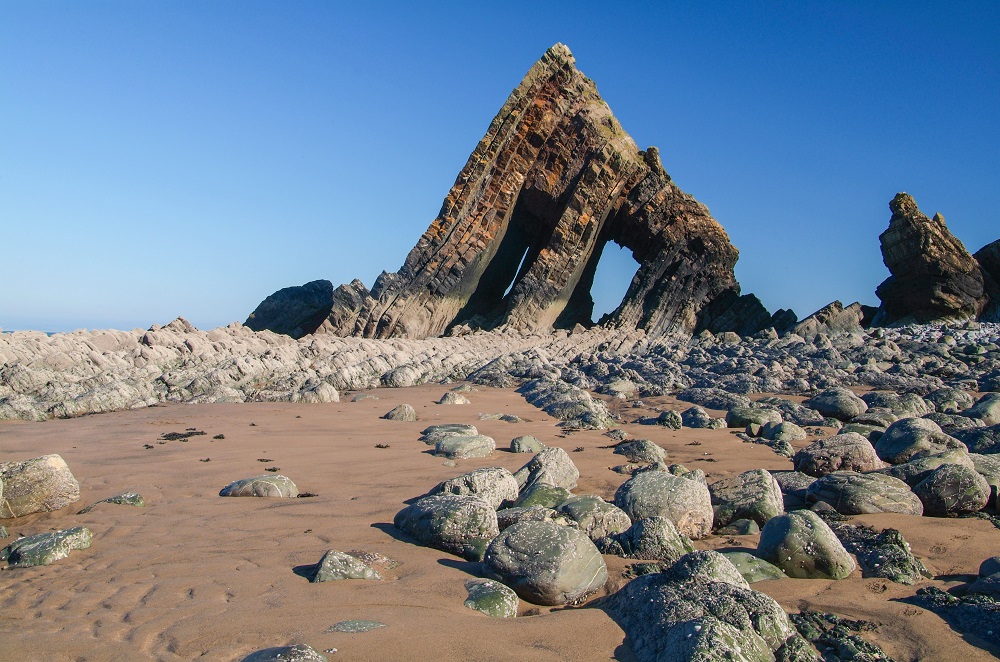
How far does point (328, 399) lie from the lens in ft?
32.6

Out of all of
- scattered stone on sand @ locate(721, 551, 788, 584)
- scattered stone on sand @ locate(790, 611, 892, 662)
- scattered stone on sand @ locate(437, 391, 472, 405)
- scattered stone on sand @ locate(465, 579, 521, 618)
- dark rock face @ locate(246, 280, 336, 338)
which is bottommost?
scattered stone on sand @ locate(465, 579, 521, 618)

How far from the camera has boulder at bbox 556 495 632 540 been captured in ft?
12.3

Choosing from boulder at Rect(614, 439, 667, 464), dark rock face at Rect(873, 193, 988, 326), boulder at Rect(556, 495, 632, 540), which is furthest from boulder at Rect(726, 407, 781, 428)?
dark rock face at Rect(873, 193, 988, 326)

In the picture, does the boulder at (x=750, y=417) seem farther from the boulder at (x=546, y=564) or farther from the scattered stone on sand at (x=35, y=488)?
the scattered stone on sand at (x=35, y=488)

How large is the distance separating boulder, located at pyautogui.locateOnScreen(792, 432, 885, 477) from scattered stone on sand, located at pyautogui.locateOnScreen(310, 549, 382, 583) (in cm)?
344

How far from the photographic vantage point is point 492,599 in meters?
2.89

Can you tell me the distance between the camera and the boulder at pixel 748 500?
13.6ft

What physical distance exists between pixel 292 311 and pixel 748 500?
22.5 m

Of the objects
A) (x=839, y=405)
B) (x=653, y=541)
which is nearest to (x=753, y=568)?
(x=653, y=541)

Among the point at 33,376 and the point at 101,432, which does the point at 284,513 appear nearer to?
the point at 101,432

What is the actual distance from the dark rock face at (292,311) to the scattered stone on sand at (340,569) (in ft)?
68.2

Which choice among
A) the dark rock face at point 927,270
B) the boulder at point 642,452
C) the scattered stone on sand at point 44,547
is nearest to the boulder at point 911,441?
the boulder at point 642,452

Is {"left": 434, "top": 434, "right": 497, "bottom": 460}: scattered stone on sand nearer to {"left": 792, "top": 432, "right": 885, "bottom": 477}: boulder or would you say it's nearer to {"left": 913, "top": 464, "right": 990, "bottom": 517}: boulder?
{"left": 792, "top": 432, "right": 885, "bottom": 477}: boulder

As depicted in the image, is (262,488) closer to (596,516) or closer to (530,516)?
(530,516)
